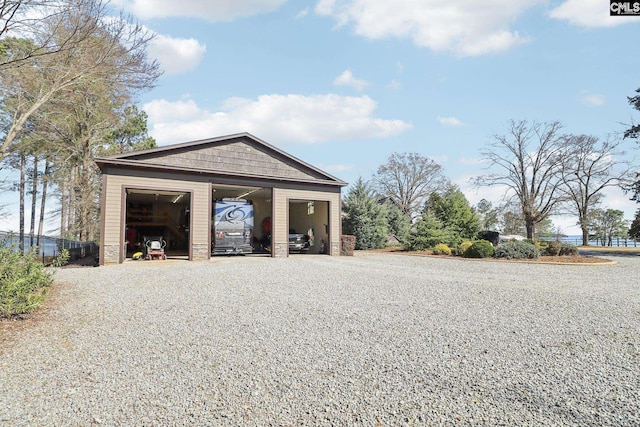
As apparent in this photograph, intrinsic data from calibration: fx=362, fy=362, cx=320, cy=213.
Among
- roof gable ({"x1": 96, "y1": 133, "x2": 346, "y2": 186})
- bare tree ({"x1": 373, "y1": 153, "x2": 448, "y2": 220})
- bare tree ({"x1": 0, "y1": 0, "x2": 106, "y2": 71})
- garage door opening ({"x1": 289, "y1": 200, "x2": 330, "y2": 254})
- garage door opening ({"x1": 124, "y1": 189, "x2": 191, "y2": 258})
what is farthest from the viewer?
bare tree ({"x1": 373, "y1": 153, "x2": 448, "y2": 220})

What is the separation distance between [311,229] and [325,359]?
1471 cm

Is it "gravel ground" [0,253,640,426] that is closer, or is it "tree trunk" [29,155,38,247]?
"gravel ground" [0,253,640,426]

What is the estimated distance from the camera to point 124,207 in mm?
12297

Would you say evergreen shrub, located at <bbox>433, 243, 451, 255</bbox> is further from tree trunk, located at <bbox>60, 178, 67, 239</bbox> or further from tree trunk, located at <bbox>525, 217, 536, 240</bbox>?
tree trunk, located at <bbox>60, 178, 67, 239</bbox>

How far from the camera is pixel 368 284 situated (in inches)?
321

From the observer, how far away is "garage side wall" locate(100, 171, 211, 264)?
470 inches

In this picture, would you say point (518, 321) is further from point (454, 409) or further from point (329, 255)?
point (329, 255)

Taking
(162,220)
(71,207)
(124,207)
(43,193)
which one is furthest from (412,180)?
(43,193)

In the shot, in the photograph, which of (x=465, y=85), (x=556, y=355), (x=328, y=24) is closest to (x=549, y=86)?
(x=465, y=85)

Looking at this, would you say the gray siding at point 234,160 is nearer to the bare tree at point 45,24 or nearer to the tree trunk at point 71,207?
the bare tree at point 45,24

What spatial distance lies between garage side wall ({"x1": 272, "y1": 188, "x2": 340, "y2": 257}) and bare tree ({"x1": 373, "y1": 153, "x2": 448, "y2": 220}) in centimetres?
1796

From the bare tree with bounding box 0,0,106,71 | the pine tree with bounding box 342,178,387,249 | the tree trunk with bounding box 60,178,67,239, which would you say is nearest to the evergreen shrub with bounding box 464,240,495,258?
the pine tree with bounding box 342,178,387,249

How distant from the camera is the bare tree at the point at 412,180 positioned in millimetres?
33750

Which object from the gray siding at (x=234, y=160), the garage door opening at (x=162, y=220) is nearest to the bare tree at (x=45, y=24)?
the gray siding at (x=234, y=160)
